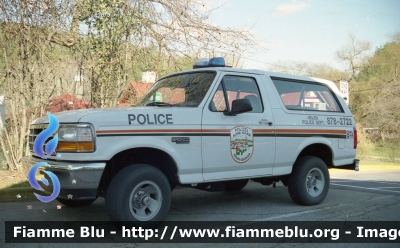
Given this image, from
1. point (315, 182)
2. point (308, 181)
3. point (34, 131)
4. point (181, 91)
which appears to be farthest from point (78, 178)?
point (315, 182)

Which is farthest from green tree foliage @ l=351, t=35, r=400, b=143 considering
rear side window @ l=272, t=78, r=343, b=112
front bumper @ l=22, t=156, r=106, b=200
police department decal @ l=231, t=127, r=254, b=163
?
front bumper @ l=22, t=156, r=106, b=200

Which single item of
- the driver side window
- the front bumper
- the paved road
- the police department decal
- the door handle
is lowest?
the paved road

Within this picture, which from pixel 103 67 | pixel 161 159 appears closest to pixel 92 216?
pixel 161 159

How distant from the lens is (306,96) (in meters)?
6.95

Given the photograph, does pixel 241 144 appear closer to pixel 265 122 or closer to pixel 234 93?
pixel 265 122

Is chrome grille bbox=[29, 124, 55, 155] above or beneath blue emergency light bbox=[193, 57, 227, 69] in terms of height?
beneath

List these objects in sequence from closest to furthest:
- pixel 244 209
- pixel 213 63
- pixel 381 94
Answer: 1. pixel 213 63
2. pixel 244 209
3. pixel 381 94

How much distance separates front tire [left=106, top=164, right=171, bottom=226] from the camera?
4.61 meters

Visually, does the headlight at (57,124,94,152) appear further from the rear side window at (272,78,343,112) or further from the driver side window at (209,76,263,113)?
the rear side window at (272,78,343,112)

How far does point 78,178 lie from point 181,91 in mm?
1980

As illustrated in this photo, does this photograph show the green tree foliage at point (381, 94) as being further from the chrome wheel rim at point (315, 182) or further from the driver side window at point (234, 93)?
the driver side window at point (234, 93)

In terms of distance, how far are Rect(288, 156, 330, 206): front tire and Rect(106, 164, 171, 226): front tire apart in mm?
2438

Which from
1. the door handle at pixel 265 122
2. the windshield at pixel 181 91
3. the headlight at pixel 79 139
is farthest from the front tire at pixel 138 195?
the door handle at pixel 265 122

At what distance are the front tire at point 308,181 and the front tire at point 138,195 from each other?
2438mm
